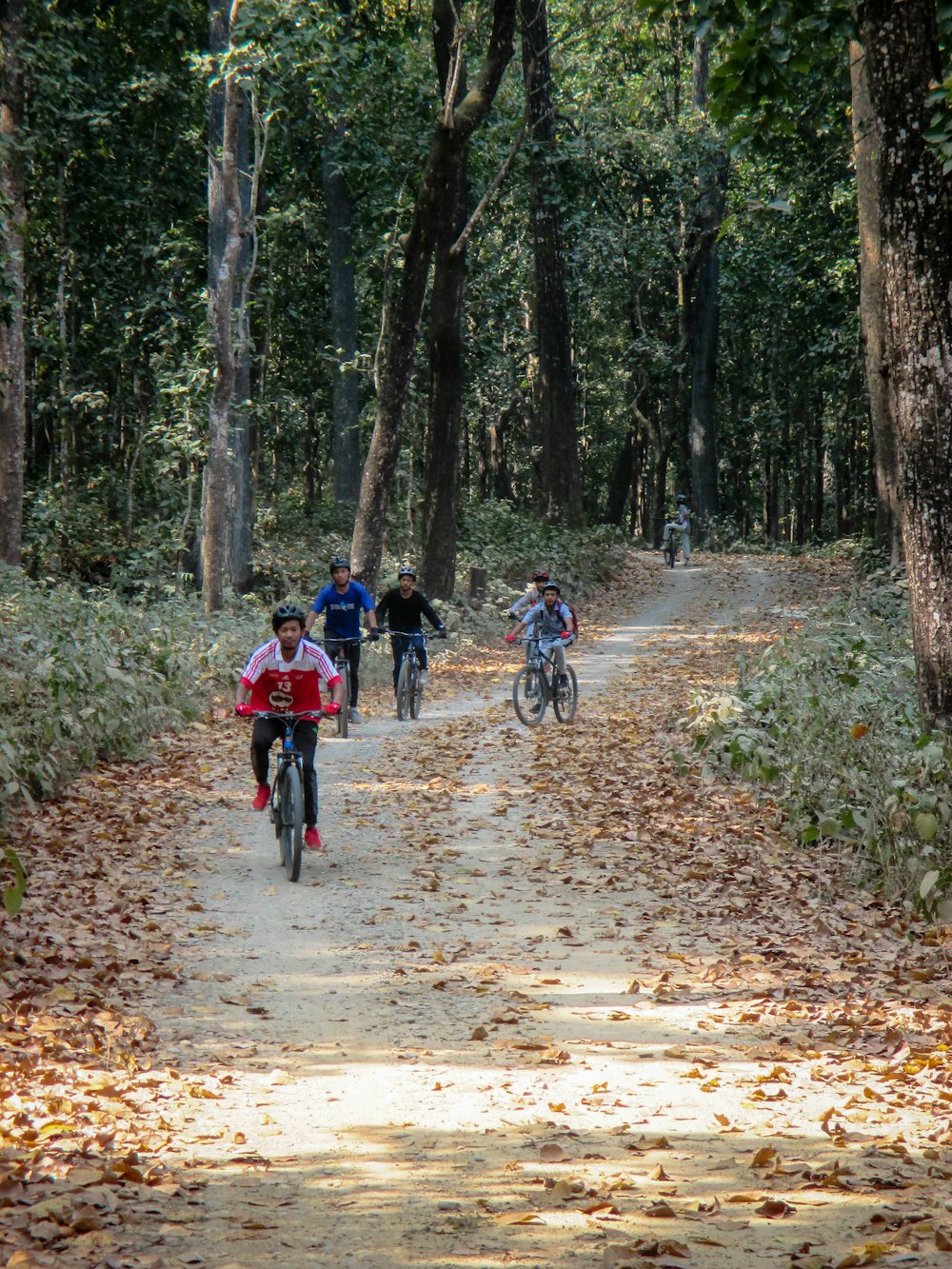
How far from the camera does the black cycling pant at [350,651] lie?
15.6 metres

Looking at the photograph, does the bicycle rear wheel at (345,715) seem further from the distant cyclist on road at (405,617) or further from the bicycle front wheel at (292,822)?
the bicycle front wheel at (292,822)

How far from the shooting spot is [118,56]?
91.0 ft

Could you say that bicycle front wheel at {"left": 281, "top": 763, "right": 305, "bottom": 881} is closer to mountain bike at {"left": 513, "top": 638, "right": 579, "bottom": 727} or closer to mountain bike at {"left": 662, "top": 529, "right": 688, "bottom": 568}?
mountain bike at {"left": 513, "top": 638, "right": 579, "bottom": 727}

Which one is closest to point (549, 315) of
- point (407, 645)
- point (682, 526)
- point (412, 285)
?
point (682, 526)

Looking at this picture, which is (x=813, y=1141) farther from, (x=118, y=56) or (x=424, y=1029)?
(x=118, y=56)

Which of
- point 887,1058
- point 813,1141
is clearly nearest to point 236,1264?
point 813,1141

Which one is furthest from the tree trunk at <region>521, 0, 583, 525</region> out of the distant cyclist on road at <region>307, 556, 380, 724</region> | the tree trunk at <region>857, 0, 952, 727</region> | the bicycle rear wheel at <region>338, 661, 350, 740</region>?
the tree trunk at <region>857, 0, 952, 727</region>

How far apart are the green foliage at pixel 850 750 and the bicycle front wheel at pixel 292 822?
389 centimetres

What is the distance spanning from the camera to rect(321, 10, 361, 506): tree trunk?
2773cm

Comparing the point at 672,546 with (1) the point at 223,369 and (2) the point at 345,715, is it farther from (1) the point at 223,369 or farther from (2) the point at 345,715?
(2) the point at 345,715

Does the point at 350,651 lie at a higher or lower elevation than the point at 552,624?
lower

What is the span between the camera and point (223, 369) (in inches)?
754

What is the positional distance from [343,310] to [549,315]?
4824 millimetres

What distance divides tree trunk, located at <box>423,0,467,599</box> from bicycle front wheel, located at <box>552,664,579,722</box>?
7.63m
